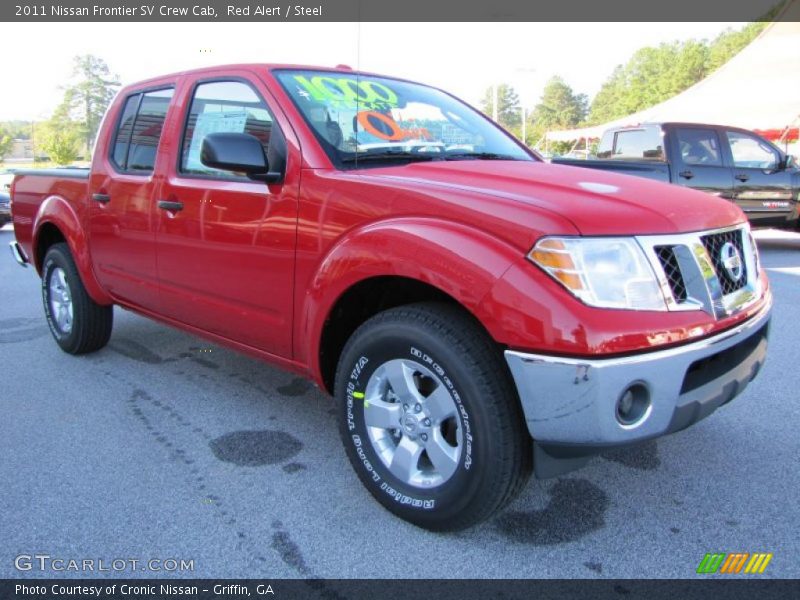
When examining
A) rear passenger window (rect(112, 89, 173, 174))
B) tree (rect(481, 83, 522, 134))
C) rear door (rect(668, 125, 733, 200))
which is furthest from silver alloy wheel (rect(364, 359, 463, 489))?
tree (rect(481, 83, 522, 134))

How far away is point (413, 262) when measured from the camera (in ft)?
7.22

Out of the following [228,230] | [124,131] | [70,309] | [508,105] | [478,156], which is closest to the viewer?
[228,230]

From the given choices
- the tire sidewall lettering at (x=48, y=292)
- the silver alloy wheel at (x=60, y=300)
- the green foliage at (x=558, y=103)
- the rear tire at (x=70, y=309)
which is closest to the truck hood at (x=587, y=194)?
the rear tire at (x=70, y=309)

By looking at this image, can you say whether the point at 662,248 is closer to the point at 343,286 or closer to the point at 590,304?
the point at 590,304

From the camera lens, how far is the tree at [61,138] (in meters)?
48.4

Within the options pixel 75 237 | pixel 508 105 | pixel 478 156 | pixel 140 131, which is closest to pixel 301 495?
pixel 478 156

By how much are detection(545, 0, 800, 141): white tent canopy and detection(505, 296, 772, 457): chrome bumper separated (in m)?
16.7

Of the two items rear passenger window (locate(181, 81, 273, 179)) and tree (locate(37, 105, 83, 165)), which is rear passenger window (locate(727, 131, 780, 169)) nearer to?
rear passenger window (locate(181, 81, 273, 179))

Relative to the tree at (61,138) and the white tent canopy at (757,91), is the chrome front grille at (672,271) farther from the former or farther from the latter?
the tree at (61,138)

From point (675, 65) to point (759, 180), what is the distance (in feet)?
250

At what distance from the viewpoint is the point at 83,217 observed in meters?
4.12

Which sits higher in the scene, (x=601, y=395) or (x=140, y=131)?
(x=140, y=131)
